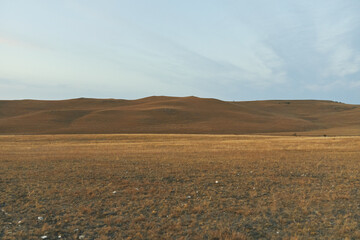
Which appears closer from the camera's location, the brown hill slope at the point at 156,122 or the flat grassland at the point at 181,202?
the flat grassland at the point at 181,202

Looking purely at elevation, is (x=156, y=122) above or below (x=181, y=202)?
above

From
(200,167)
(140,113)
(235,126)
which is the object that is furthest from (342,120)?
(200,167)

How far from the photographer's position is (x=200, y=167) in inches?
606

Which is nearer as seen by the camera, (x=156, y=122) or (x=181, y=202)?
(x=181, y=202)

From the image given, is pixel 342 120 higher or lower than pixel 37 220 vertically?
higher

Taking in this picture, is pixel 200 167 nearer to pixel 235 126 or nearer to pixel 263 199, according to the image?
pixel 263 199

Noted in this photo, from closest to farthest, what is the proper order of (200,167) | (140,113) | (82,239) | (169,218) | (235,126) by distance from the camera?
(82,239), (169,218), (200,167), (235,126), (140,113)

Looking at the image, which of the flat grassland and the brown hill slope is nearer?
the flat grassland

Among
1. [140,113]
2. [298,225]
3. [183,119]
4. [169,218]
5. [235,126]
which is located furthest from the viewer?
[140,113]

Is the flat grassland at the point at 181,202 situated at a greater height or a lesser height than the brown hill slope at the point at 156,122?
lesser

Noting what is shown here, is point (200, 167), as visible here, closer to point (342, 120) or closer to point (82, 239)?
point (82, 239)

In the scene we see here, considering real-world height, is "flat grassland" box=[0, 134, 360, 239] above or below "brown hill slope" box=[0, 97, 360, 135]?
below

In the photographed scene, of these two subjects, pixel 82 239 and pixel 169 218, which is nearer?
pixel 82 239

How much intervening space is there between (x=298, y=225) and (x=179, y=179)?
6.07 m
